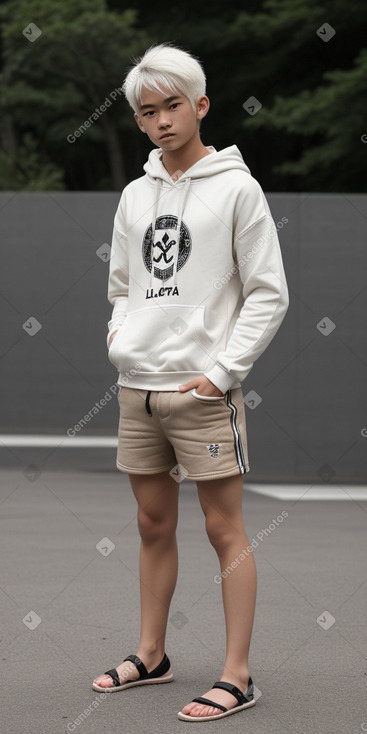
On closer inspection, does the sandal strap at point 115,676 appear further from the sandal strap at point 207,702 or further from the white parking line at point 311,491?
the white parking line at point 311,491

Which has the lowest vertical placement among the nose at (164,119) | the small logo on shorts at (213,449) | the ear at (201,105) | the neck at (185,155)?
the small logo on shorts at (213,449)

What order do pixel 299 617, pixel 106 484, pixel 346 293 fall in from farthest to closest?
1. pixel 346 293
2. pixel 106 484
3. pixel 299 617

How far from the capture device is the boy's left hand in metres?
3.48

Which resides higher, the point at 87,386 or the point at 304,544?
the point at 87,386

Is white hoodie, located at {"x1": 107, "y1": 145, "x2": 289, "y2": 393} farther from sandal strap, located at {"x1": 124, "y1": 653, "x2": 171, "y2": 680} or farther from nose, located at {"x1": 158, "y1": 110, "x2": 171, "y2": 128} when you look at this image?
sandal strap, located at {"x1": 124, "y1": 653, "x2": 171, "y2": 680}

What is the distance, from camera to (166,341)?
3.53 meters

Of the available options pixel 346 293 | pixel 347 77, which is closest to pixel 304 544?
pixel 346 293

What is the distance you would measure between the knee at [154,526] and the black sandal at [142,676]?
402 mm

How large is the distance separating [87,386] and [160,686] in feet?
18.5

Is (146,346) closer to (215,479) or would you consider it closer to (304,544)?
(215,479)

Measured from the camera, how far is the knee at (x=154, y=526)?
12.3ft

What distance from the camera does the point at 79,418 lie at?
943 centimetres

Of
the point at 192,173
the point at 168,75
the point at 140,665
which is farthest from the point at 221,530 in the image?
the point at 168,75

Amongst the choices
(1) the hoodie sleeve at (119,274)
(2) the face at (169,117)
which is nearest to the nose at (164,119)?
(2) the face at (169,117)
